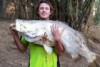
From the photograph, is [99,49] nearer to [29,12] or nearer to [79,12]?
[79,12]

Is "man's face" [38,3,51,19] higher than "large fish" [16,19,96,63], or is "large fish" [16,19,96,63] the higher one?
"man's face" [38,3,51,19]

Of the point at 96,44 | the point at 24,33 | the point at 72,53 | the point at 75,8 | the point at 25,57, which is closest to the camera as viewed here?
Result: the point at 24,33

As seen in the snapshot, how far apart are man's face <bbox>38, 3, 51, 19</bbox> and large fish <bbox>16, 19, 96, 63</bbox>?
0.49 ft

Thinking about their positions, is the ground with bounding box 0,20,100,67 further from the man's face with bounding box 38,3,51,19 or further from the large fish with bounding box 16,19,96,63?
the man's face with bounding box 38,3,51,19

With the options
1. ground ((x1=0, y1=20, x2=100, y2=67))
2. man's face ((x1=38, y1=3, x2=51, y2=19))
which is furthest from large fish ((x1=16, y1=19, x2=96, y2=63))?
ground ((x1=0, y1=20, x2=100, y2=67))

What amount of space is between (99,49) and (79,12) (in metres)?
1.40

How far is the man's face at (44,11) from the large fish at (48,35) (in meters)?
0.15

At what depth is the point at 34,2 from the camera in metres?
10.6

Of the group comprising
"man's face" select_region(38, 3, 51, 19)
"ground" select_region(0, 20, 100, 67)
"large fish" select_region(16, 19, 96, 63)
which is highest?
"man's face" select_region(38, 3, 51, 19)

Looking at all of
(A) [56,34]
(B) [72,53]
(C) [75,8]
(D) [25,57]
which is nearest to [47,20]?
(A) [56,34]

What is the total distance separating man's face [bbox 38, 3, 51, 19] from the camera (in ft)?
12.9

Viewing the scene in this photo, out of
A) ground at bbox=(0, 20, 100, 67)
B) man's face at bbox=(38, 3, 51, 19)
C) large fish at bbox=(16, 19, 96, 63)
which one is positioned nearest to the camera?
large fish at bbox=(16, 19, 96, 63)

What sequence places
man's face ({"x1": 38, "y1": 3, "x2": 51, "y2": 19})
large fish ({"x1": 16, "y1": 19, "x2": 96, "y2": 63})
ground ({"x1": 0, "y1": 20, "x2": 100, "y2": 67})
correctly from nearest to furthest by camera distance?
large fish ({"x1": 16, "y1": 19, "x2": 96, "y2": 63}), man's face ({"x1": 38, "y1": 3, "x2": 51, "y2": 19}), ground ({"x1": 0, "y1": 20, "x2": 100, "y2": 67})

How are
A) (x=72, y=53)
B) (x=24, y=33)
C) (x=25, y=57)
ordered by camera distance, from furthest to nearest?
(x=25, y=57) → (x=72, y=53) → (x=24, y=33)
